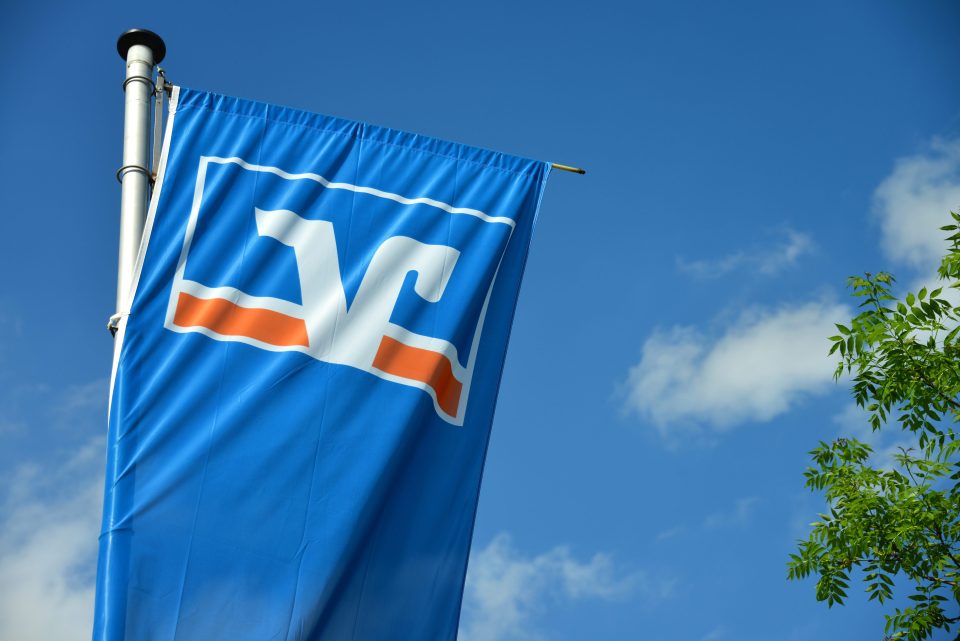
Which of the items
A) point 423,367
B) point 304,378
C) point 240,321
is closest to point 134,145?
point 240,321

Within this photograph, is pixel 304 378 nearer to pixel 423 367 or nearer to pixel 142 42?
pixel 423 367

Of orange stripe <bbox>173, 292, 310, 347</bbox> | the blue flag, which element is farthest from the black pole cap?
orange stripe <bbox>173, 292, 310, 347</bbox>

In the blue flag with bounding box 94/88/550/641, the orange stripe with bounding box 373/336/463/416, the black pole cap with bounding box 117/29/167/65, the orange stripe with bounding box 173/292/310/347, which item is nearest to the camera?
the blue flag with bounding box 94/88/550/641

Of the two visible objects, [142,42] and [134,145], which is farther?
[142,42]

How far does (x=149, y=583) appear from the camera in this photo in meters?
5.20

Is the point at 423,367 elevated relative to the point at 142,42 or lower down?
lower down

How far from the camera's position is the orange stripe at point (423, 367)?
248 inches

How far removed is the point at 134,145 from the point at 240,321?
125cm

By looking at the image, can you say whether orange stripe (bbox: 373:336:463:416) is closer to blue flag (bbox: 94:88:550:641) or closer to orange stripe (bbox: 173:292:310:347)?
blue flag (bbox: 94:88:550:641)

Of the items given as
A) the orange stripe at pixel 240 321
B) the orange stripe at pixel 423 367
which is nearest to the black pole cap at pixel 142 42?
the orange stripe at pixel 240 321

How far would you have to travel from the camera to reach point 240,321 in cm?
612

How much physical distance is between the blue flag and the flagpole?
0.11m

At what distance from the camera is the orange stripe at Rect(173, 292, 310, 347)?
5996mm

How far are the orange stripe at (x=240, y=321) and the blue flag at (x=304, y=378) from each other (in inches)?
0.5
